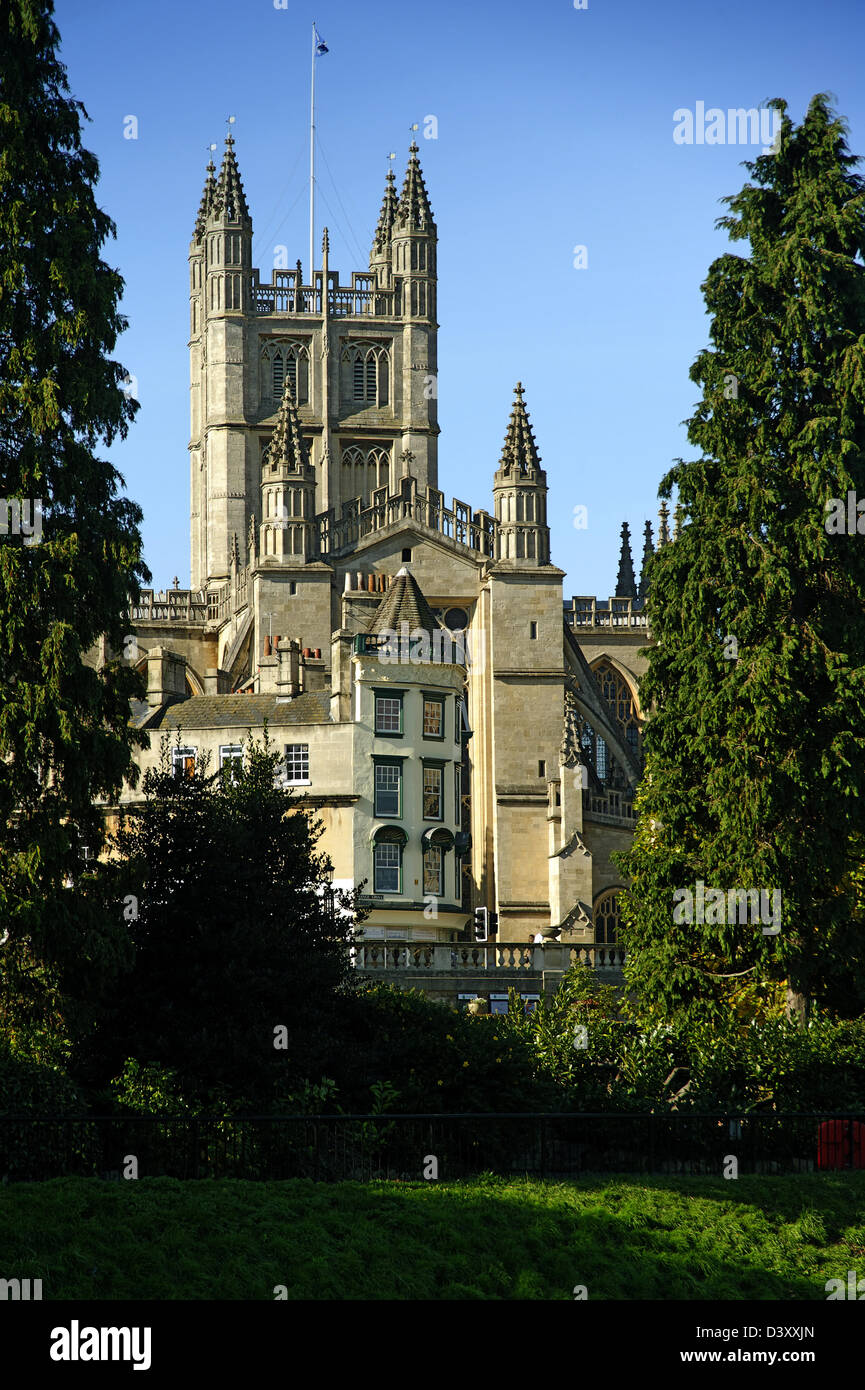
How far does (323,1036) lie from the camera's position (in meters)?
32.1

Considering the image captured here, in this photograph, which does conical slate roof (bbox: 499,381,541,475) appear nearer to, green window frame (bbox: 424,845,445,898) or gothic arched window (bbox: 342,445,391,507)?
green window frame (bbox: 424,845,445,898)

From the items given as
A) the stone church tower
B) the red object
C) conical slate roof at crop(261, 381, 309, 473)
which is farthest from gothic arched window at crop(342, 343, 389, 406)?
the red object

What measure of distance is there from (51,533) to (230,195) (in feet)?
257

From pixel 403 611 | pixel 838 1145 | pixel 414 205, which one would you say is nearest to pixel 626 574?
pixel 414 205

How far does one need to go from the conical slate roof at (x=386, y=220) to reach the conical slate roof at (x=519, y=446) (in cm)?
4249

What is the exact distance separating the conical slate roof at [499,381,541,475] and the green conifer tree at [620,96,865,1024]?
33461 mm

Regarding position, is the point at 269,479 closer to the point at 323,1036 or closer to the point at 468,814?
the point at 468,814

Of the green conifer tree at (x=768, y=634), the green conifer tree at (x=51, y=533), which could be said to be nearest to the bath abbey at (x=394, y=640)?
the green conifer tree at (x=51, y=533)

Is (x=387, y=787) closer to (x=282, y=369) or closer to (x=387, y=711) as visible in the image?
(x=387, y=711)

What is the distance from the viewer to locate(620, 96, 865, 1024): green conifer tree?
120 feet

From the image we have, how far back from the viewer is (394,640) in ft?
192
